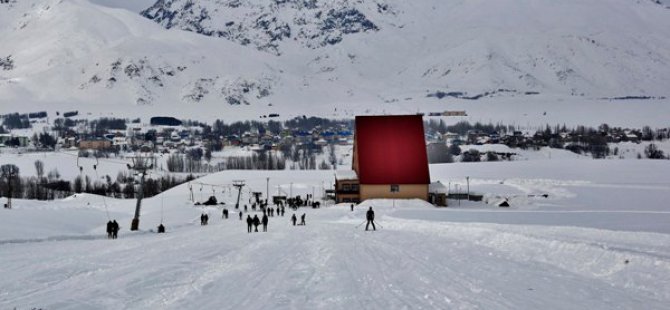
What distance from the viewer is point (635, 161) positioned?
293ft

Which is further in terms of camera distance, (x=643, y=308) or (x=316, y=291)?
(x=316, y=291)

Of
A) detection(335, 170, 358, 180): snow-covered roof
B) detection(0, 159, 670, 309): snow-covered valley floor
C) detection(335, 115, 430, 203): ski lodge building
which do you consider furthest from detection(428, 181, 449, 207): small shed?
detection(0, 159, 670, 309): snow-covered valley floor

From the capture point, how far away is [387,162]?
61219mm

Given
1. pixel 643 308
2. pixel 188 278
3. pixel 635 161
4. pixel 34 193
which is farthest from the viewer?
pixel 34 193

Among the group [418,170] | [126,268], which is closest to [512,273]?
[126,268]

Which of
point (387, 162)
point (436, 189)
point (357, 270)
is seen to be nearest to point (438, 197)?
point (436, 189)

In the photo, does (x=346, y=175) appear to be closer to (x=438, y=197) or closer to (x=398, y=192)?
(x=398, y=192)

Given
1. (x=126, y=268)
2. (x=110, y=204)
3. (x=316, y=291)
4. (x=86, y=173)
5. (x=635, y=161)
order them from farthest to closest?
1. (x=86, y=173)
2. (x=635, y=161)
3. (x=110, y=204)
4. (x=126, y=268)
5. (x=316, y=291)

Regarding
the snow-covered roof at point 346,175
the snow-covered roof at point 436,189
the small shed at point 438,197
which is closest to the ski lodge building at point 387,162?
the snow-covered roof at point 346,175

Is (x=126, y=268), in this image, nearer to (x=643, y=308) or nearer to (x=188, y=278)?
(x=188, y=278)

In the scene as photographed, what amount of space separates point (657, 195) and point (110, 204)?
56.7 meters

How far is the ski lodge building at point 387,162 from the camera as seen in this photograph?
60125mm

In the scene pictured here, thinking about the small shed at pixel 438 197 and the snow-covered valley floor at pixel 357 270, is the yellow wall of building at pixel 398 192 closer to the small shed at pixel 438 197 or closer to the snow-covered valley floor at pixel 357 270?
the small shed at pixel 438 197

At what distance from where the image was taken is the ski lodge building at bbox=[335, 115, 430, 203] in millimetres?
60125
